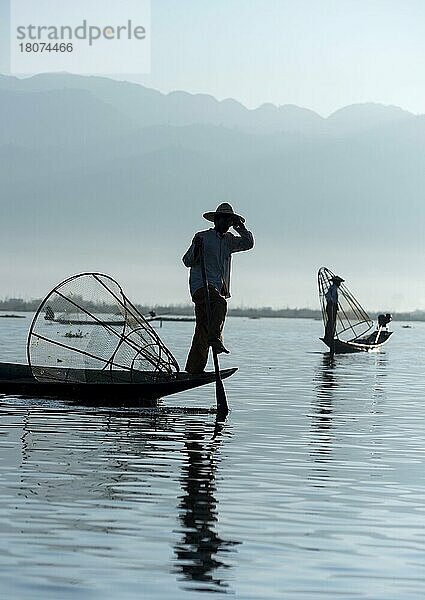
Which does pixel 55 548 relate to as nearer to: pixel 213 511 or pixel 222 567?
pixel 222 567

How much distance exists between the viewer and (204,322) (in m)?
19.8

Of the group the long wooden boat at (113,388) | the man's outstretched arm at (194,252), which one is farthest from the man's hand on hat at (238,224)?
the long wooden boat at (113,388)

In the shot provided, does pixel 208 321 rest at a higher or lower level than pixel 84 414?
higher

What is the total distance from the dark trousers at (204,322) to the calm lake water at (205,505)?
2.90ft

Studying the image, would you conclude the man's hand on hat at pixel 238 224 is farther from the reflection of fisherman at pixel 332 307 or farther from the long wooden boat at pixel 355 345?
the long wooden boat at pixel 355 345

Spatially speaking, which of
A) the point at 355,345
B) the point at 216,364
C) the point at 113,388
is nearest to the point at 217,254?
the point at 216,364

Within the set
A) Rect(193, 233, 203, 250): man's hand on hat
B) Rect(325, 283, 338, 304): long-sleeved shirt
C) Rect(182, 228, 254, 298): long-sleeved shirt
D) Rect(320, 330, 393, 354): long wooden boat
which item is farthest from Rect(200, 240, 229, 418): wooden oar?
Rect(325, 283, 338, 304): long-sleeved shirt

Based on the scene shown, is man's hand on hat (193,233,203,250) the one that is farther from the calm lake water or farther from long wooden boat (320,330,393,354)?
long wooden boat (320,330,393,354)

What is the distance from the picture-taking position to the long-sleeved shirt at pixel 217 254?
19.7 meters

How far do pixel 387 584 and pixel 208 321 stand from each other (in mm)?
11273

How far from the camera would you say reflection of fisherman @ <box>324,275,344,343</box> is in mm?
51875

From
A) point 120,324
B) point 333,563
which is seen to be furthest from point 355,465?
point 120,324

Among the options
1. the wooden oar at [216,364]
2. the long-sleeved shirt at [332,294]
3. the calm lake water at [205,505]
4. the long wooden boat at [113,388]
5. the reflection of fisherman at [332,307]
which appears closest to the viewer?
the calm lake water at [205,505]

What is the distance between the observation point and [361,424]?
19672 mm
